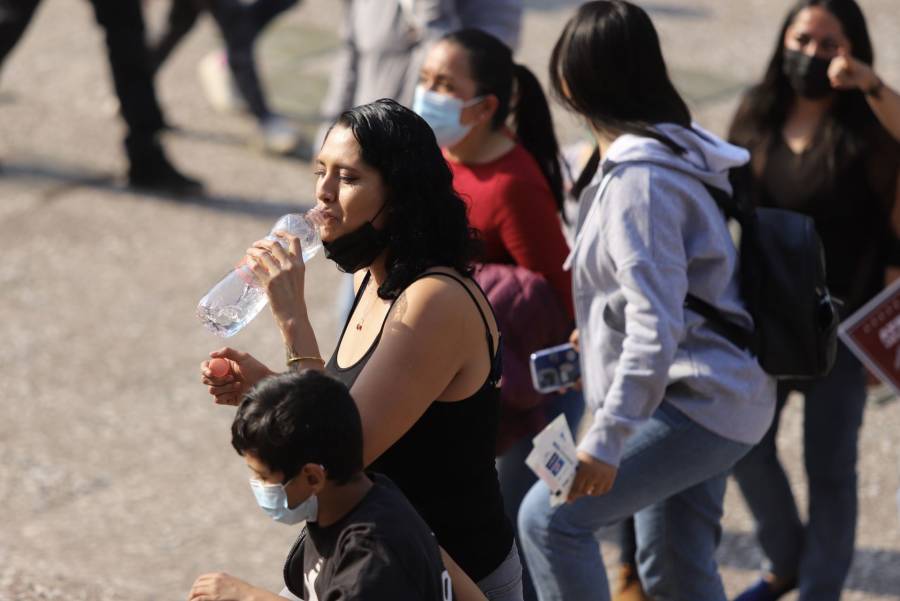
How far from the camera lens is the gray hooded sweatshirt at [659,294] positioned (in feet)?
10.8

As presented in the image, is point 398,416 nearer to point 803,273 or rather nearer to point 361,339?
point 361,339

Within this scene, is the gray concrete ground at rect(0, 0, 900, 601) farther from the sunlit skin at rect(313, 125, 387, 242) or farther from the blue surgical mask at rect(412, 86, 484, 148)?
the sunlit skin at rect(313, 125, 387, 242)

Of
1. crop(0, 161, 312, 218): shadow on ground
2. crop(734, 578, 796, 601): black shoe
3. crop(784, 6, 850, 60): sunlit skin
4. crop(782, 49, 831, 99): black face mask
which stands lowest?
crop(0, 161, 312, 218): shadow on ground

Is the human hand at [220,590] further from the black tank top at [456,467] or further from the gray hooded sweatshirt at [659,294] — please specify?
the gray hooded sweatshirt at [659,294]

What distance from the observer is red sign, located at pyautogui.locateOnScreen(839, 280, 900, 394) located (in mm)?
4141

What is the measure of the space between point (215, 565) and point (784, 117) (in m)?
2.19

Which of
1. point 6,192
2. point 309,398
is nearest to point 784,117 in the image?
point 309,398

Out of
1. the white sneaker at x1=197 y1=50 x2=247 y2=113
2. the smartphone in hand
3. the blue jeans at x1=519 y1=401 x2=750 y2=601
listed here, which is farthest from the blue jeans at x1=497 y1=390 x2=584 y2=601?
the white sneaker at x1=197 y1=50 x2=247 y2=113

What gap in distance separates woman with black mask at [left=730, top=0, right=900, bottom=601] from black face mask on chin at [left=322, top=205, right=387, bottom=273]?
1.62 metres

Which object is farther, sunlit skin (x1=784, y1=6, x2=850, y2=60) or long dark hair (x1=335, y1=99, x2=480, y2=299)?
sunlit skin (x1=784, y1=6, x2=850, y2=60)

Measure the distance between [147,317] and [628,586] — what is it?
278cm

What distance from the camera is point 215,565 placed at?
4.75 metres

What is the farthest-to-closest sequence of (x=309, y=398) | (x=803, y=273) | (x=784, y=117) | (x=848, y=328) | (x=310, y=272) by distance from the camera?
1. (x=310, y=272)
2. (x=784, y=117)
3. (x=848, y=328)
4. (x=803, y=273)
5. (x=309, y=398)

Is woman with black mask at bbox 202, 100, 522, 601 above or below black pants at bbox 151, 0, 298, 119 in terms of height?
above
